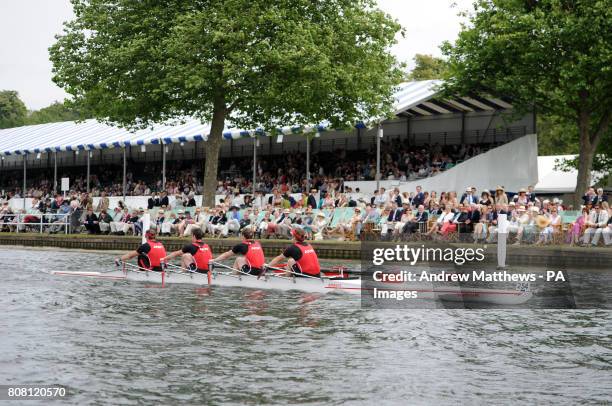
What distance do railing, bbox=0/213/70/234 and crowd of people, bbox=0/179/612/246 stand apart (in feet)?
0.19

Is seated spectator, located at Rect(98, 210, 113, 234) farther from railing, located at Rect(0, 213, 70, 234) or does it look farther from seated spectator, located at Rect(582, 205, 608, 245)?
seated spectator, located at Rect(582, 205, 608, 245)

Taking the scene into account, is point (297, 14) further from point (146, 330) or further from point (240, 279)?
point (146, 330)

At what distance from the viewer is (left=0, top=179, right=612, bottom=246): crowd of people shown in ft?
84.9

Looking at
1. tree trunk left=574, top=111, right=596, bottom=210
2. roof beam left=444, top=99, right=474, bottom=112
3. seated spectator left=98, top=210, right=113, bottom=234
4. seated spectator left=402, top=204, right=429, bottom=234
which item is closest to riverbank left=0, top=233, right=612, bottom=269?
seated spectator left=98, top=210, right=113, bottom=234

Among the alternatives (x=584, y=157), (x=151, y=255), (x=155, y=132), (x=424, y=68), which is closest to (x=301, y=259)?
(x=151, y=255)

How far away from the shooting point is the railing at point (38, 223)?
39656mm

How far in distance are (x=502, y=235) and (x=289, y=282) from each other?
749cm

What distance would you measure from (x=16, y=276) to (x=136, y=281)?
12.0 ft

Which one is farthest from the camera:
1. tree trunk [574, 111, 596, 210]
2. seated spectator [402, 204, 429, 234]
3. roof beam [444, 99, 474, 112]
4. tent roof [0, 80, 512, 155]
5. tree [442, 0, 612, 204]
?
roof beam [444, 99, 474, 112]

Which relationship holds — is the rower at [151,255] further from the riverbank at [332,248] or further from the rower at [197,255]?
the riverbank at [332,248]

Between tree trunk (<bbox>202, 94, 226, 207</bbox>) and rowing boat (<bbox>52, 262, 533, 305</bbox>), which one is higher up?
tree trunk (<bbox>202, 94, 226, 207</bbox>)

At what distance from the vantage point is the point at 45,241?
38438 millimetres

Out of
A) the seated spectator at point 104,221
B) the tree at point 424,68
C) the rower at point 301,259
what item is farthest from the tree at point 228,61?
the tree at point 424,68

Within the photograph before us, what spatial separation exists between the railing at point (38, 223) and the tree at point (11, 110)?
281ft
